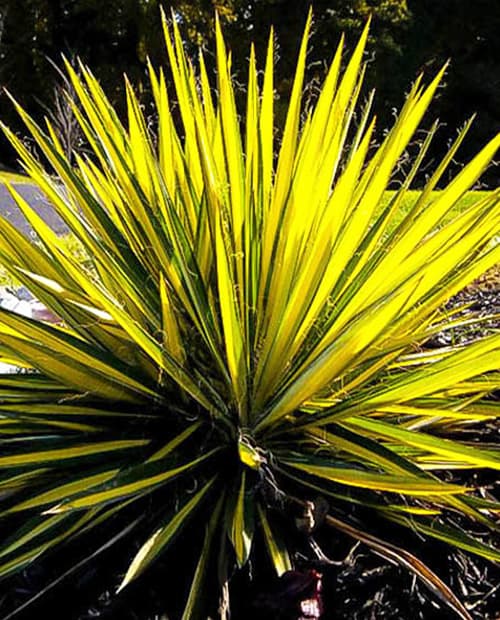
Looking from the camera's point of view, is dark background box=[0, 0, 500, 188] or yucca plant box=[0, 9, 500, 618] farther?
dark background box=[0, 0, 500, 188]

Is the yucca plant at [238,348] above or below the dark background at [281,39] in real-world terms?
below

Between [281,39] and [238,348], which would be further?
[281,39]

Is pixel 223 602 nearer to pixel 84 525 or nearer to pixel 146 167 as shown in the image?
pixel 84 525

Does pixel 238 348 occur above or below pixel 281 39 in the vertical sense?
below

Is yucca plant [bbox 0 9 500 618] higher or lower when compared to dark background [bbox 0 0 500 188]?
lower

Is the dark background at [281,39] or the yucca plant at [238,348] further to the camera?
the dark background at [281,39]
